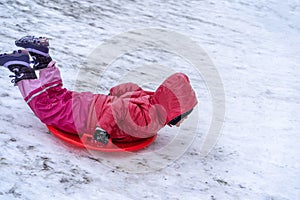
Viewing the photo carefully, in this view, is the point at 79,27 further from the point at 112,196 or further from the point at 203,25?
the point at 112,196

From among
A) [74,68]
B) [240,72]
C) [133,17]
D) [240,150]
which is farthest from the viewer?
[133,17]

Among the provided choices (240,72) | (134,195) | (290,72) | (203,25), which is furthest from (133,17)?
(134,195)

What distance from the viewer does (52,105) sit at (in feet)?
8.52

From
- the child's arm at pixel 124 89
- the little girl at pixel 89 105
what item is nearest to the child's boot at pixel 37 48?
the little girl at pixel 89 105

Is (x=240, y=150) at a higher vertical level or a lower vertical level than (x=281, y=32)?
lower

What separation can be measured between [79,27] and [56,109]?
8.01 ft

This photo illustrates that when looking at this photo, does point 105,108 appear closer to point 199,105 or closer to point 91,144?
point 91,144

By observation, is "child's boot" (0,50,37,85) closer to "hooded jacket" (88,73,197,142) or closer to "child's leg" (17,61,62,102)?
"child's leg" (17,61,62,102)

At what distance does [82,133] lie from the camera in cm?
262

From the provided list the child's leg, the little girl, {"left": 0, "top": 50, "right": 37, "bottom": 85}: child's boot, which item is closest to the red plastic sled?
the little girl

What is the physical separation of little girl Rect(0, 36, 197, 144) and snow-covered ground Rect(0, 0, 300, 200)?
16 centimetres

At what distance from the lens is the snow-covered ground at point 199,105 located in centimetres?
230

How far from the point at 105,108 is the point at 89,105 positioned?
0.12 metres

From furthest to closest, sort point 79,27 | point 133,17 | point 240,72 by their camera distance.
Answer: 1. point 133,17
2. point 79,27
3. point 240,72
